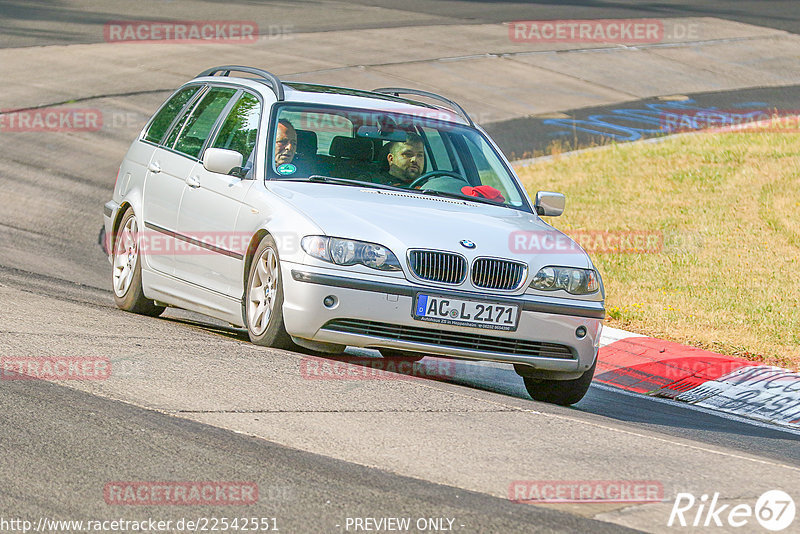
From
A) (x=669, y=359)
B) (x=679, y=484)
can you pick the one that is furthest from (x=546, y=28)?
(x=679, y=484)

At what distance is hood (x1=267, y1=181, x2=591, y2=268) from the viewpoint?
7.49 metres

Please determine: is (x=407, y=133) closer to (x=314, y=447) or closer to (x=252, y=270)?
(x=252, y=270)

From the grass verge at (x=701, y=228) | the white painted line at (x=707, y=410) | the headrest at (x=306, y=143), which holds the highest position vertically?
the headrest at (x=306, y=143)

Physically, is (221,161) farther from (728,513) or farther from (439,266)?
(728,513)

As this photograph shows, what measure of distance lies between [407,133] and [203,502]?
4.50 meters

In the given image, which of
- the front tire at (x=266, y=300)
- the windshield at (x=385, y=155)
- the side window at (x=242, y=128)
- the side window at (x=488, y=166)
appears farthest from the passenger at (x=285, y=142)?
the side window at (x=488, y=166)

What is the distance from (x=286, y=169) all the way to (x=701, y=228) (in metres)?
8.67

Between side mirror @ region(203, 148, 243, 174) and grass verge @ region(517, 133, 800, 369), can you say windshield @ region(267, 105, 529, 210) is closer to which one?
side mirror @ region(203, 148, 243, 174)

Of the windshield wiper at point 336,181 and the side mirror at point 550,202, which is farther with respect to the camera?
the side mirror at point 550,202

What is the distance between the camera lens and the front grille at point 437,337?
7430 millimetres

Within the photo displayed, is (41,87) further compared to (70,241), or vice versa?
(41,87)

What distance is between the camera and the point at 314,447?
18.6 ft

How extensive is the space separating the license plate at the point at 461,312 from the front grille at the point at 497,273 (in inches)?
4.8

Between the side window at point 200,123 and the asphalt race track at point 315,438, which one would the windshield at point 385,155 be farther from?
the asphalt race track at point 315,438
